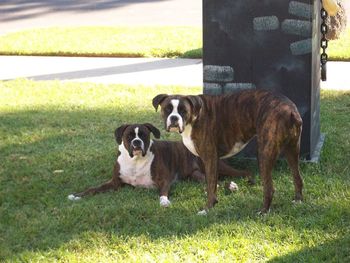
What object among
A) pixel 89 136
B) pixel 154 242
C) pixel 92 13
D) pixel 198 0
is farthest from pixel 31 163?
pixel 198 0

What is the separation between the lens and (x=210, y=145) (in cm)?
611

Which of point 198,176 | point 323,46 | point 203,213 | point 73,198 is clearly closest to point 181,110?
point 203,213

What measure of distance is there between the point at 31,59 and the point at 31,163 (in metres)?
5.01

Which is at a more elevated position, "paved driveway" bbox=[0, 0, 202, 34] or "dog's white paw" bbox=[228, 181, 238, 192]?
"paved driveway" bbox=[0, 0, 202, 34]

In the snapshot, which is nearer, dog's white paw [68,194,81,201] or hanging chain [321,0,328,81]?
dog's white paw [68,194,81,201]

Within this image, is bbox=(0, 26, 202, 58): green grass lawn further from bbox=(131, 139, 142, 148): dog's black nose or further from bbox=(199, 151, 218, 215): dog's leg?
bbox=(199, 151, 218, 215): dog's leg

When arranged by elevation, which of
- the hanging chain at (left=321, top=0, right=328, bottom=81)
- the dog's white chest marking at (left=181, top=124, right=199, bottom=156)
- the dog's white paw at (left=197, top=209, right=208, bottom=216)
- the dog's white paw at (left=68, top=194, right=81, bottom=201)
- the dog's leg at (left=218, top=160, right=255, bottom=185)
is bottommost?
the dog's white paw at (left=197, top=209, right=208, bottom=216)

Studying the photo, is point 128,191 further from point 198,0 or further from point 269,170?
point 198,0

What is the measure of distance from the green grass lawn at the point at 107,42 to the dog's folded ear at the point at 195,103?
18.9ft

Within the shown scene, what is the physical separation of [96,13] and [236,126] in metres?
11.5

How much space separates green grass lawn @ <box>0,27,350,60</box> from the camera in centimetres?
1198

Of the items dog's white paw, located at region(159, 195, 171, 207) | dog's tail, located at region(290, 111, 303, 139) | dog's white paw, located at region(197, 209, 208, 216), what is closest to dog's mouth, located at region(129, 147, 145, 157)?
dog's white paw, located at region(159, 195, 171, 207)

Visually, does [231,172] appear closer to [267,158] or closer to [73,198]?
[267,158]

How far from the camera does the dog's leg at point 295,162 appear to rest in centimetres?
594
